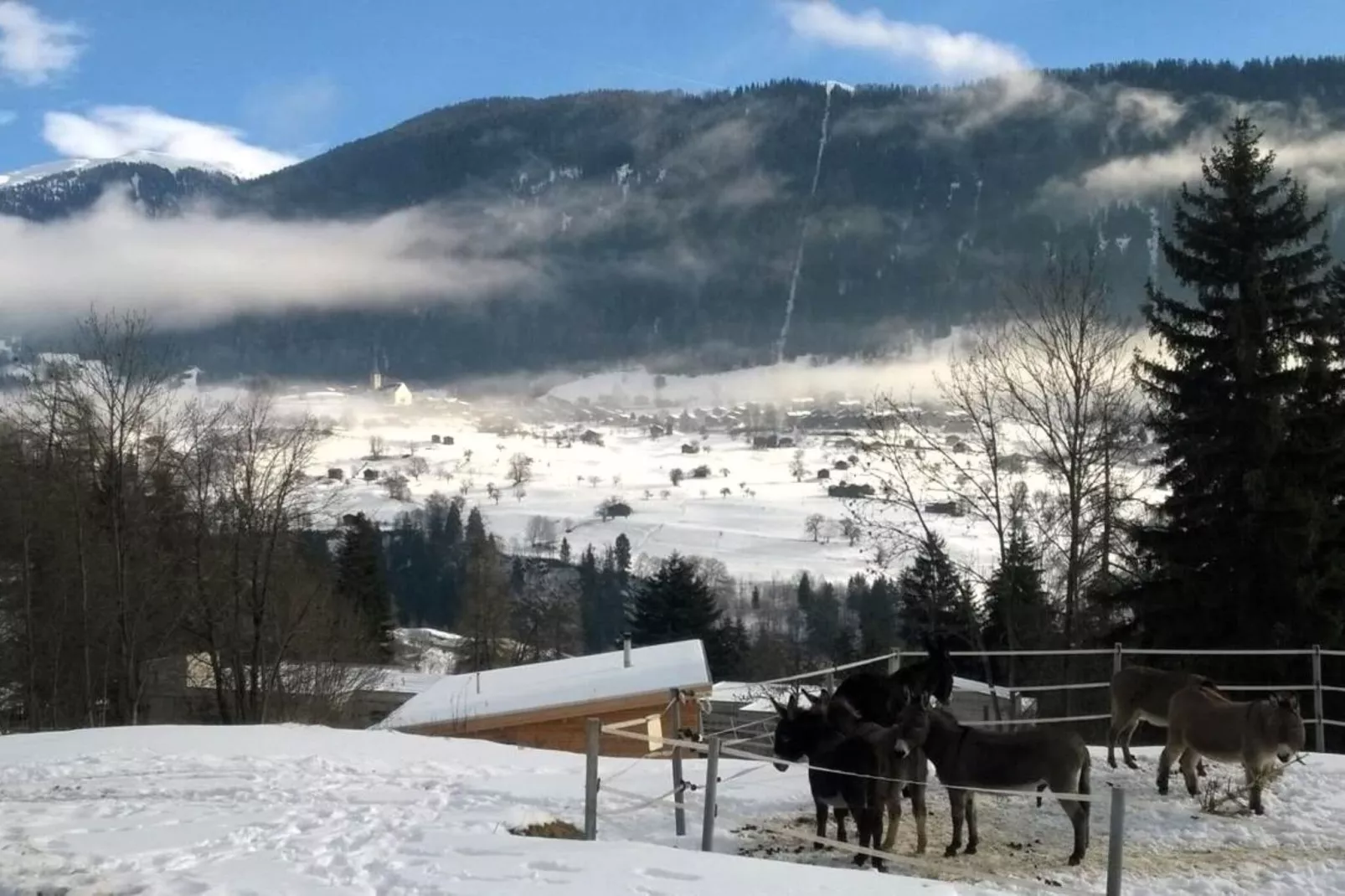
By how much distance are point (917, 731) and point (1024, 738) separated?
2.90 ft

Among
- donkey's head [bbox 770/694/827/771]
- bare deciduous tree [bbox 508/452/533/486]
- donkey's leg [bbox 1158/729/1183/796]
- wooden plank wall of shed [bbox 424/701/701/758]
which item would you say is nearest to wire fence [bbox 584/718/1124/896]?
donkey's head [bbox 770/694/827/771]

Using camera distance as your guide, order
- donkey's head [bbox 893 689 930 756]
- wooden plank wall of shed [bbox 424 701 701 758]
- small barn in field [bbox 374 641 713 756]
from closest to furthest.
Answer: donkey's head [bbox 893 689 930 756] < small barn in field [bbox 374 641 713 756] < wooden plank wall of shed [bbox 424 701 701 758]

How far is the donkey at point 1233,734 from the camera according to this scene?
394 inches

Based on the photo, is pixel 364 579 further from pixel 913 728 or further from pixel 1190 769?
pixel 913 728

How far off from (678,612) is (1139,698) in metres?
41.8

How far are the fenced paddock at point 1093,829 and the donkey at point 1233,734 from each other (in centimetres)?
34

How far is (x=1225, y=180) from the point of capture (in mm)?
23281

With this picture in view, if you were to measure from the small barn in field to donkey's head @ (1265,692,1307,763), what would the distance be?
11413 millimetres

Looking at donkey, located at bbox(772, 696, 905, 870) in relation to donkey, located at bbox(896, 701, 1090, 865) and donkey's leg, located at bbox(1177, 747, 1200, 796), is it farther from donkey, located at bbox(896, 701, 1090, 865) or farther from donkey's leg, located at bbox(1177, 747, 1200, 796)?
donkey's leg, located at bbox(1177, 747, 1200, 796)

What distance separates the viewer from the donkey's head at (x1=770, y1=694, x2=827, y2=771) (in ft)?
33.7

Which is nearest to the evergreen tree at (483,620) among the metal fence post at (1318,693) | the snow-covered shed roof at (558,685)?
the snow-covered shed roof at (558,685)

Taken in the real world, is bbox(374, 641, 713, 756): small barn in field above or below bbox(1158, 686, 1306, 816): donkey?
below

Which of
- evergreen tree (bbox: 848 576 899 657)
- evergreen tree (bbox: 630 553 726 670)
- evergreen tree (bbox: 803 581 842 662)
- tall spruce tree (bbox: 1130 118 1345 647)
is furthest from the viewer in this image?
evergreen tree (bbox: 803 581 842 662)

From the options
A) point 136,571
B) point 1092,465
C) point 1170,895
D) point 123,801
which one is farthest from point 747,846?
point 136,571
